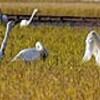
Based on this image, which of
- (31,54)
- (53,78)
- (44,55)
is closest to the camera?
(53,78)

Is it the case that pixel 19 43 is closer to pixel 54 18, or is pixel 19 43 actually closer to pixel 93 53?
pixel 93 53

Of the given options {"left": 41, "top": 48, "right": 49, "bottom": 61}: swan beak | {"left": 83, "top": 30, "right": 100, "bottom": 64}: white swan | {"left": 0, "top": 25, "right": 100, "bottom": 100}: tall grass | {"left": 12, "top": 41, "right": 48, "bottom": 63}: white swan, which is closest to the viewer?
{"left": 0, "top": 25, "right": 100, "bottom": 100}: tall grass

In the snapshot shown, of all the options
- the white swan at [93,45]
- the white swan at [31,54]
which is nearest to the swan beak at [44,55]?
the white swan at [31,54]

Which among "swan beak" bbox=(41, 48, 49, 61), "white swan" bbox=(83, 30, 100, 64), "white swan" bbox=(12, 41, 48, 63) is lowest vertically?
"swan beak" bbox=(41, 48, 49, 61)

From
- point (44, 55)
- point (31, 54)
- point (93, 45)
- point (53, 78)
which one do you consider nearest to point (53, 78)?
point (53, 78)

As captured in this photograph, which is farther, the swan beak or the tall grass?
the swan beak

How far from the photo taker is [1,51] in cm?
1127

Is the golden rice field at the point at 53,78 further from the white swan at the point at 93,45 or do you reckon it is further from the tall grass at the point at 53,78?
the white swan at the point at 93,45

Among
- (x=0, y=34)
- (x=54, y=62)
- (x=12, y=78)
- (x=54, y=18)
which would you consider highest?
(x=12, y=78)

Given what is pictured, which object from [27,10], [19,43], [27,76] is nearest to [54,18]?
[27,10]

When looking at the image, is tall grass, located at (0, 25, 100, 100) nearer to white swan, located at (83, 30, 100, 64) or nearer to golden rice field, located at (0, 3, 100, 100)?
golden rice field, located at (0, 3, 100, 100)

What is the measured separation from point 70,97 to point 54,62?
11.0 feet

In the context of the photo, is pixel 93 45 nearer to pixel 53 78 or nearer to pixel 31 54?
pixel 31 54

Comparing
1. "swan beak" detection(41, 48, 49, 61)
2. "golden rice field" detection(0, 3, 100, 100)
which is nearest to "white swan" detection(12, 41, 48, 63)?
"swan beak" detection(41, 48, 49, 61)
